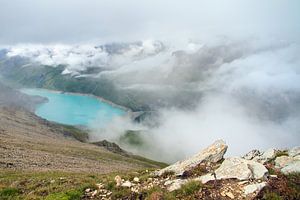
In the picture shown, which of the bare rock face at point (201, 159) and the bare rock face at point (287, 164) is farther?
the bare rock face at point (201, 159)

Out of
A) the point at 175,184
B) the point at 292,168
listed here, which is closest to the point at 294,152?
the point at 292,168

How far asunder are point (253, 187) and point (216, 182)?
1732 millimetres

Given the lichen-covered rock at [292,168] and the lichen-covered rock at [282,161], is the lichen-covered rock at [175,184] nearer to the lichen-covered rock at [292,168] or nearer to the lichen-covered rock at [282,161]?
the lichen-covered rock at [292,168]

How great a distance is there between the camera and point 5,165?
5338cm

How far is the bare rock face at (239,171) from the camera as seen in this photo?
47.0ft

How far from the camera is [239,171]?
14.7 m

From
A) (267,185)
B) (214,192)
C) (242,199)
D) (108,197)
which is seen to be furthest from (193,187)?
(108,197)

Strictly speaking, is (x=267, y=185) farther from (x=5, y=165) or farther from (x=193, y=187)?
(x=5, y=165)

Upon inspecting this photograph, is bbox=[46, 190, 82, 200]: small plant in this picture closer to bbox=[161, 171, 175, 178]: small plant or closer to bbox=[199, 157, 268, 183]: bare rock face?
bbox=[161, 171, 175, 178]: small plant

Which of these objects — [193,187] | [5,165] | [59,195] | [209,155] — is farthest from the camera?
[5,165]

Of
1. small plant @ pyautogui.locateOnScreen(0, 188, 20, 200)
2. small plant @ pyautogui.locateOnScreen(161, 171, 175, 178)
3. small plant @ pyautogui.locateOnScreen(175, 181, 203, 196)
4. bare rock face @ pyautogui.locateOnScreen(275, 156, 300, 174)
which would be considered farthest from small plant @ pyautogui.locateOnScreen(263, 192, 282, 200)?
small plant @ pyautogui.locateOnScreen(0, 188, 20, 200)

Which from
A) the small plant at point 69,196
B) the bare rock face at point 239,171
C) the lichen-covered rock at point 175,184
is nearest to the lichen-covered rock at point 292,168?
the bare rock face at point 239,171

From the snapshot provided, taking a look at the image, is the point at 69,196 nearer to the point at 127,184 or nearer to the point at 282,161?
the point at 127,184

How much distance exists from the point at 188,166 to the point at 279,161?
206 inches
